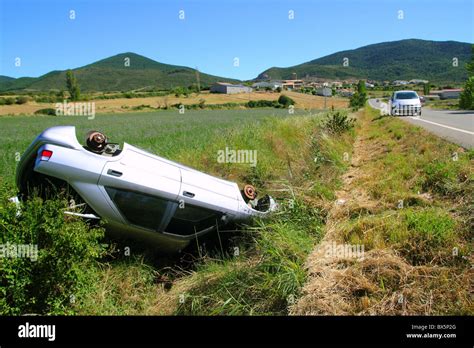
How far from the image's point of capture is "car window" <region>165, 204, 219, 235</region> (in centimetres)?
504

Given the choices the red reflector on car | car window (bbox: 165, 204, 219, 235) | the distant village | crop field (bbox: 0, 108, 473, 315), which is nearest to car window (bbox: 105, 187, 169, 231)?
car window (bbox: 165, 204, 219, 235)

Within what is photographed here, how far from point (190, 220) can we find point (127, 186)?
1029mm

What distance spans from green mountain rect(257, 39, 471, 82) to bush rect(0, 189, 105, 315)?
369ft

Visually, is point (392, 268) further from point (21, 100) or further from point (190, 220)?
point (21, 100)

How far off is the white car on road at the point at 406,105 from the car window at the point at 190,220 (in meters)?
21.7

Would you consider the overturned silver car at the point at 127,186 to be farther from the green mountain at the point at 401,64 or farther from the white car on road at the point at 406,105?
the green mountain at the point at 401,64

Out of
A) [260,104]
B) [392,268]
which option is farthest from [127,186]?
[260,104]

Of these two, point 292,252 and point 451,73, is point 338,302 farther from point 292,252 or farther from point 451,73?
point 451,73

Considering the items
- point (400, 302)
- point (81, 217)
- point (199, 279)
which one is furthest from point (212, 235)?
point (400, 302)

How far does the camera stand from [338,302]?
3363mm

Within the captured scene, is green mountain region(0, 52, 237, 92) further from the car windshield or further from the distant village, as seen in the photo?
the car windshield

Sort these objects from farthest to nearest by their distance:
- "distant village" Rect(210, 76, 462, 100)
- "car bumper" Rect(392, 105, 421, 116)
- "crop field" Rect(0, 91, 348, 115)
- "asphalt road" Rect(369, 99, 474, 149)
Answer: "distant village" Rect(210, 76, 462, 100), "crop field" Rect(0, 91, 348, 115), "car bumper" Rect(392, 105, 421, 116), "asphalt road" Rect(369, 99, 474, 149)

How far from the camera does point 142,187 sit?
459cm
